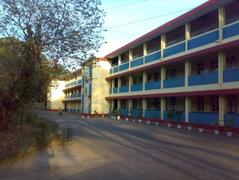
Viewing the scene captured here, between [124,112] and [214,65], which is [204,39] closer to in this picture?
[214,65]

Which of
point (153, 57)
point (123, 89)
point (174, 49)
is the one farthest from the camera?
point (123, 89)

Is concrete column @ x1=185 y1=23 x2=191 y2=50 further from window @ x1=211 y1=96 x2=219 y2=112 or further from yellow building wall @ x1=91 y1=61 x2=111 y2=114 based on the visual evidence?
yellow building wall @ x1=91 y1=61 x2=111 y2=114

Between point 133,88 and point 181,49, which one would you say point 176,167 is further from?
point 133,88

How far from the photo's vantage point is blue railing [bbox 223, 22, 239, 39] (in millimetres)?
24500

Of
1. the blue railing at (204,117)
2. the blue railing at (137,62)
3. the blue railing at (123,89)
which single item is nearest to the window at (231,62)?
the blue railing at (204,117)

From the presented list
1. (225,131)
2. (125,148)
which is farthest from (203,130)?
(125,148)

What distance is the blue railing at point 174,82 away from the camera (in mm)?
32469

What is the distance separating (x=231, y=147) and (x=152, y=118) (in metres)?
21.4

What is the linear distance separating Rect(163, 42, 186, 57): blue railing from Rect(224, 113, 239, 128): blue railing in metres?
7.85

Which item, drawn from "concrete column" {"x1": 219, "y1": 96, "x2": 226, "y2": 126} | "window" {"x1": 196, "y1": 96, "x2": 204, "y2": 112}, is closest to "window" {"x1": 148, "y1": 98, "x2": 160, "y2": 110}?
"window" {"x1": 196, "y1": 96, "x2": 204, "y2": 112}

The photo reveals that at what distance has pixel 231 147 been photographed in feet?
57.1

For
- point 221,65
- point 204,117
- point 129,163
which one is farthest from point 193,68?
point 129,163

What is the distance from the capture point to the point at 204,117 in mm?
28609

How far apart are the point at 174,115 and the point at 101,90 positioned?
2459 cm
